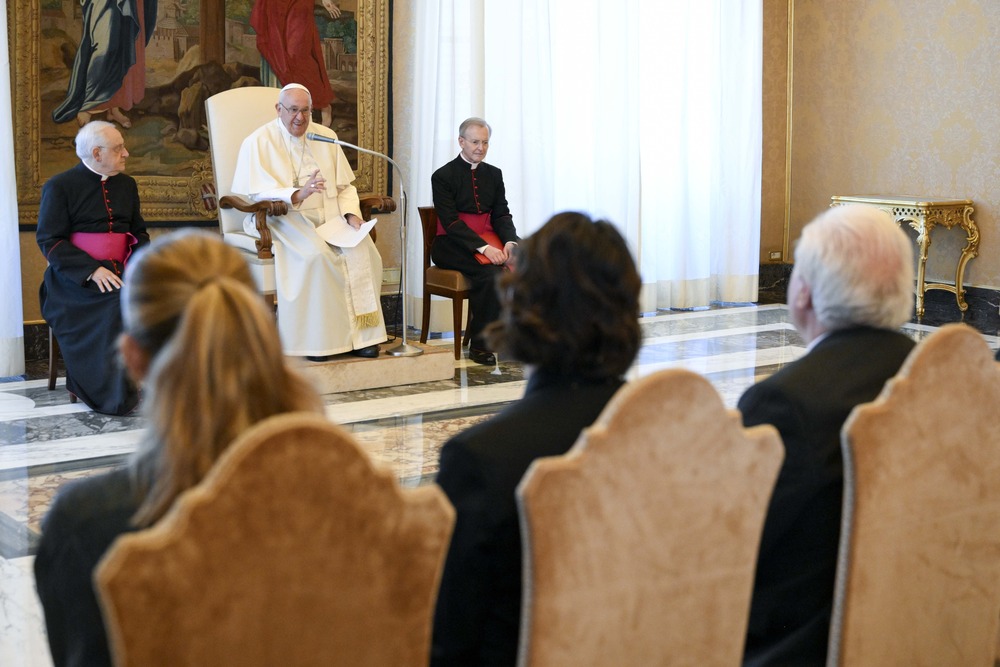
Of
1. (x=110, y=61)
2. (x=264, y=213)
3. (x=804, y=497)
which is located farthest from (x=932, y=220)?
(x=804, y=497)

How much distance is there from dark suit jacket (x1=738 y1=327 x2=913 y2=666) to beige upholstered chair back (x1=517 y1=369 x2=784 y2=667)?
34 centimetres

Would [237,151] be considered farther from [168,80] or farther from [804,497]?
[804,497]

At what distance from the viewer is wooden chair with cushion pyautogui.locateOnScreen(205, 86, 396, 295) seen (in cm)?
629

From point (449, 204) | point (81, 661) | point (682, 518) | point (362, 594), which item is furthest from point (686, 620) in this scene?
point (449, 204)

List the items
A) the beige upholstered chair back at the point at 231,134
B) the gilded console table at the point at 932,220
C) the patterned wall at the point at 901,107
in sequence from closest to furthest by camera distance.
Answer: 1. the beige upholstered chair back at the point at 231,134
2. the gilded console table at the point at 932,220
3. the patterned wall at the point at 901,107

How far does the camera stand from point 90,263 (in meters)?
5.69

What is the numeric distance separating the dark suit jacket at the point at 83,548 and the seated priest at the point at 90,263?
4184 mm

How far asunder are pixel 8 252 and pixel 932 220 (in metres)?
6.41

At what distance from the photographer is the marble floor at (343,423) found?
11.4ft

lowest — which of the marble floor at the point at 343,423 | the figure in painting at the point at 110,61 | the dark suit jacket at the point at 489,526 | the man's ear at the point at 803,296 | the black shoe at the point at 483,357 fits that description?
the marble floor at the point at 343,423

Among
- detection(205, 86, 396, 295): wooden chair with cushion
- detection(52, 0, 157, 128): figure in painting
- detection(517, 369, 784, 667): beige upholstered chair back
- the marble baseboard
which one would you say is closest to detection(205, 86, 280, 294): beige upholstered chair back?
detection(205, 86, 396, 295): wooden chair with cushion

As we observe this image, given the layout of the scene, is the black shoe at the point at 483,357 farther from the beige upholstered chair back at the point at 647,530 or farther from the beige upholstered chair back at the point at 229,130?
the beige upholstered chair back at the point at 647,530

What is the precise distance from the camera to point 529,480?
1.45 m

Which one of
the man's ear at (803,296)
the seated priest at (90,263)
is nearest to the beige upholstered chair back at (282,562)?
the man's ear at (803,296)
